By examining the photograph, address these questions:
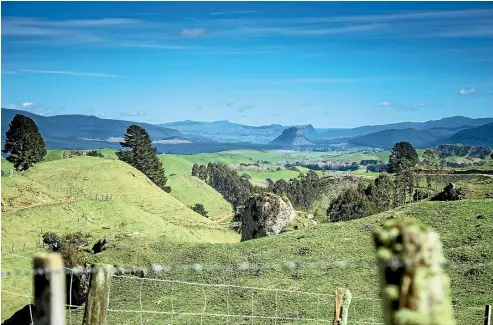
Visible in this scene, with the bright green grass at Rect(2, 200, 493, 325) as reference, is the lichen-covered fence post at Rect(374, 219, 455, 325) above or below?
above

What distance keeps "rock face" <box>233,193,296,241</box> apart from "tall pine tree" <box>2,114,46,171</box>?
2685 inches

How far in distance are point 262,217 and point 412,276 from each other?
183ft

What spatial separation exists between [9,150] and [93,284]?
11524 centimetres

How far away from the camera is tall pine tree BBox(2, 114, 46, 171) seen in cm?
11312

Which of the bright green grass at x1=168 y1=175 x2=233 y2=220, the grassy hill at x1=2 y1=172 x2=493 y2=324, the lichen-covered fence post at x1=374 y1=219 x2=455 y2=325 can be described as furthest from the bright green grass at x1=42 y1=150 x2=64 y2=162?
the lichen-covered fence post at x1=374 y1=219 x2=455 y2=325

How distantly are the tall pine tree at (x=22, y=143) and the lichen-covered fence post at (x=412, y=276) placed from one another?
380 ft

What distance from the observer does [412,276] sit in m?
4.31

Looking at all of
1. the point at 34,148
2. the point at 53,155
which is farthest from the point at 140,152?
the point at 53,155

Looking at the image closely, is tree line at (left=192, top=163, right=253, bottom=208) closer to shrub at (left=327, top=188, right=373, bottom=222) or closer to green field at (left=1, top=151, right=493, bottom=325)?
shrub at (left=327, top=188, right=373, bottom=222)

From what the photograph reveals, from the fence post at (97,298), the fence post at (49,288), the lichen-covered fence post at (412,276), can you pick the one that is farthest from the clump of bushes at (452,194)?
the fence post at (49,288)

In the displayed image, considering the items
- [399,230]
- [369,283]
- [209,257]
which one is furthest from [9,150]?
[399,230]

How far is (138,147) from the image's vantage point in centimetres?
13000

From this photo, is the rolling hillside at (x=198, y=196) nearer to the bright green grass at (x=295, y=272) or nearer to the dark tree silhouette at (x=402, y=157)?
the dark tree silhouette at (x=402, y=157)

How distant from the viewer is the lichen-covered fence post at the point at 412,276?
14.0 feet
